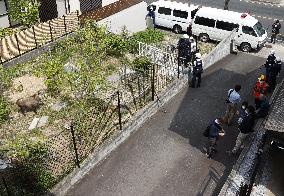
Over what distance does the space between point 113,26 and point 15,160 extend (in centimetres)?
1269

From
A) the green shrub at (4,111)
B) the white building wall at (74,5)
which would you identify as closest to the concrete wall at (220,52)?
the white building wall at (74,5)

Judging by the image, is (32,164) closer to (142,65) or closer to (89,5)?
(142,65)

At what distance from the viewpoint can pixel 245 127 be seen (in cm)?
1384

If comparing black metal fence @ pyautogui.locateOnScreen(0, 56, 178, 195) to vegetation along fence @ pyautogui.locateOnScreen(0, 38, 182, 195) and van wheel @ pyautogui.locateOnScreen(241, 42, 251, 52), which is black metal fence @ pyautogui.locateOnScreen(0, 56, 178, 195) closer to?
vegetation along fence @ pyautogui.locateOnScreen(0, 38, 182, 195)

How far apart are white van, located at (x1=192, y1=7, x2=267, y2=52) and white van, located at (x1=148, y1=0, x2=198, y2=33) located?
855 millimetres

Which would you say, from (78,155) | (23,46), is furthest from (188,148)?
(23,46)

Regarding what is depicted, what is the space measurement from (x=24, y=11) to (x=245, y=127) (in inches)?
566

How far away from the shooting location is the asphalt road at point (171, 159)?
1295 cm

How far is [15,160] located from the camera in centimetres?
1393

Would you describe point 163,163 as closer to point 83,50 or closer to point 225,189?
point 225,189

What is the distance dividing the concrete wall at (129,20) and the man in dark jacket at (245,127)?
12296 mm

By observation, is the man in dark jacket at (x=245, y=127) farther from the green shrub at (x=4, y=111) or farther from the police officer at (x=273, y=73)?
the green shrub at (x=4, y=111)

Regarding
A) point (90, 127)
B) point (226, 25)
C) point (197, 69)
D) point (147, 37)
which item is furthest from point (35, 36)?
point (226, 25)

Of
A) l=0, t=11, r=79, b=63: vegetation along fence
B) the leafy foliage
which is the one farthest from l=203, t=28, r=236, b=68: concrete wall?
l=0, t=11, r=79, b=63: vegetation along fence
